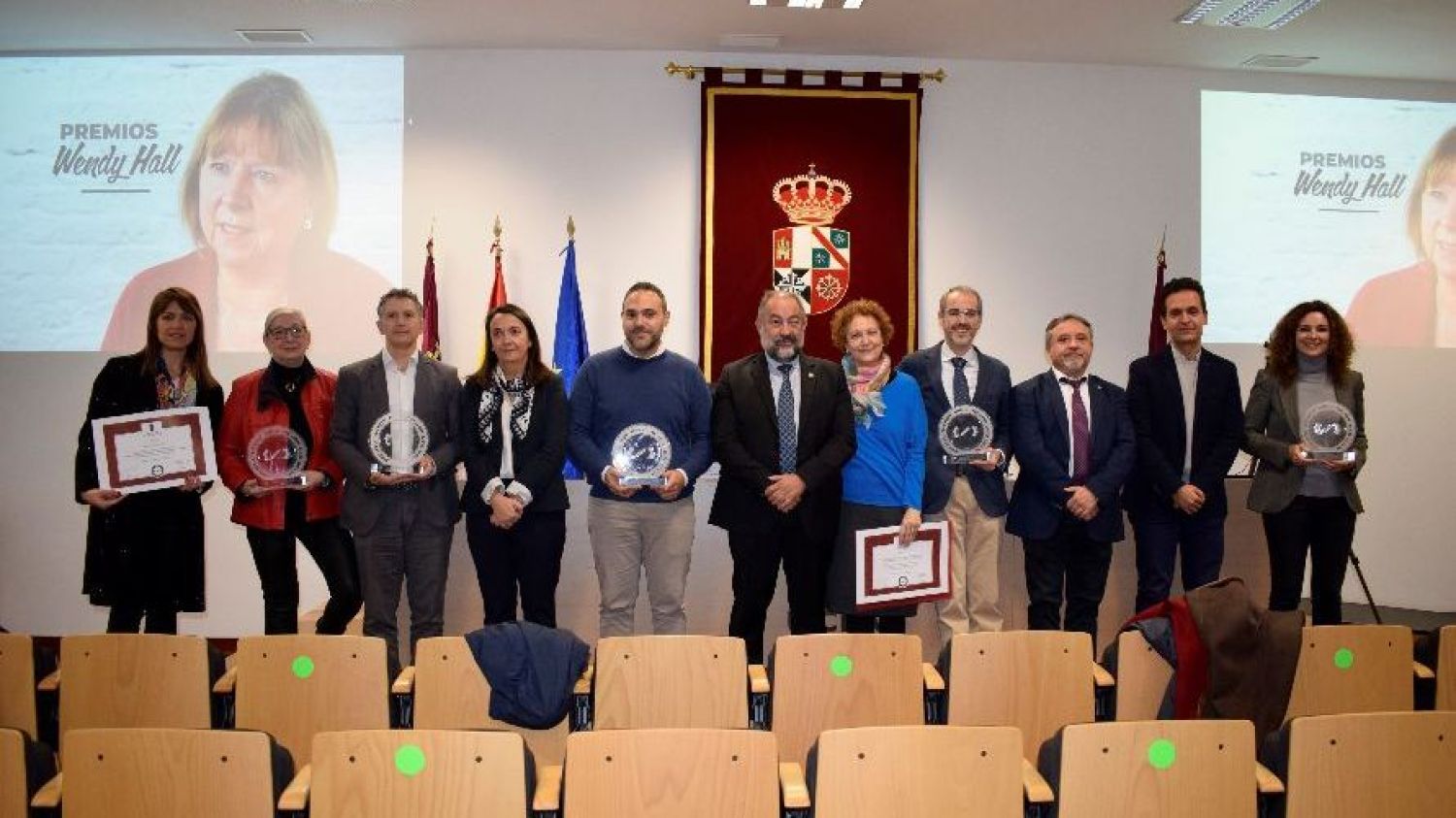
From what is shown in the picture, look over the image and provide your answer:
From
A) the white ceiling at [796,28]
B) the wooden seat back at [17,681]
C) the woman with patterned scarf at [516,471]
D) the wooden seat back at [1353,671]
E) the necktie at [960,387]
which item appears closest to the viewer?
the wooden seat back at [17,681]

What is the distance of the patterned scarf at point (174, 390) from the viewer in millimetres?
4348

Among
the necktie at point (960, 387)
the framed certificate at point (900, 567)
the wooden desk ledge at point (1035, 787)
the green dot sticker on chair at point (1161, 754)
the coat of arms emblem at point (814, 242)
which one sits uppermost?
the coat of arms emblem at point (814, 242)

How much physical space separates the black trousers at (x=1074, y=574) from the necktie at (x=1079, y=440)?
0.56ft

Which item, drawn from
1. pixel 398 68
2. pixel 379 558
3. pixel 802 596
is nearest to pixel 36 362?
pixel 398 68

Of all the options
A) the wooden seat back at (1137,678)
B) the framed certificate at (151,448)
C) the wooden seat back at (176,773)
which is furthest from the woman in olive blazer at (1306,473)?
the framed certificate at (151,448)

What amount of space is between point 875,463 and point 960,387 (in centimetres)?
55

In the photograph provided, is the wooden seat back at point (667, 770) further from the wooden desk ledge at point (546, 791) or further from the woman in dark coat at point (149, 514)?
the woman in dark coat at point (149, 514)

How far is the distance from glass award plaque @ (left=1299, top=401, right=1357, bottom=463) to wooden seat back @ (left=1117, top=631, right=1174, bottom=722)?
5.91ft

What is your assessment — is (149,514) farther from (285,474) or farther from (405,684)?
(405,684)

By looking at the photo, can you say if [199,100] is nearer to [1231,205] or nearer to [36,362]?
[36,362]

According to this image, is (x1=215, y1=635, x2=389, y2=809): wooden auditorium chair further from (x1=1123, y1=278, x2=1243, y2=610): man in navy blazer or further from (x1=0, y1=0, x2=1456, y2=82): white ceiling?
(x1=0, y1=0, x2=1456, y2=82): white ceiling

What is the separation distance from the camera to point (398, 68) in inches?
270

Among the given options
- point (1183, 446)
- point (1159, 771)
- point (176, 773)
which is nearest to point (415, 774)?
point (176, 773)

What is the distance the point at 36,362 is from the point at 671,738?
6115mm
